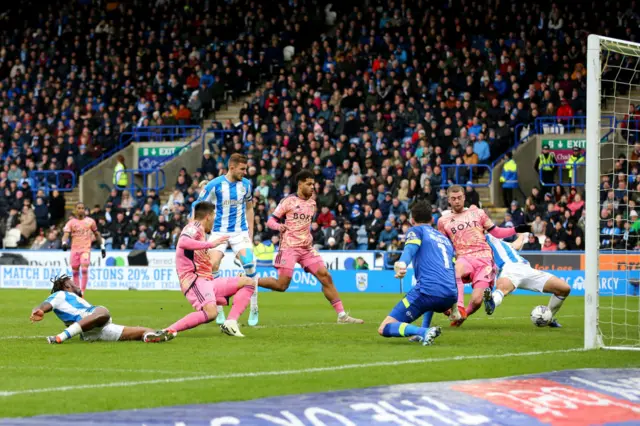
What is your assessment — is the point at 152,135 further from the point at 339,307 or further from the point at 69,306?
the point at 69,306

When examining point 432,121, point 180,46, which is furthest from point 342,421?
point 180,46

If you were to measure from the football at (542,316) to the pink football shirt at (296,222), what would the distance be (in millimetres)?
3366

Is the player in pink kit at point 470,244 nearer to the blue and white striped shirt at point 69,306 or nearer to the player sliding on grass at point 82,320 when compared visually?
the player sliding on grass at point 82,320

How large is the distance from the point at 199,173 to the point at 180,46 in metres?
9.54

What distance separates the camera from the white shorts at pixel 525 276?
599 inches

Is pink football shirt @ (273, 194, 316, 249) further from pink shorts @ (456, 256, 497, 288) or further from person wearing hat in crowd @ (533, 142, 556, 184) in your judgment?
person wearing hat in crowd @ (533, 142, 556, 184)

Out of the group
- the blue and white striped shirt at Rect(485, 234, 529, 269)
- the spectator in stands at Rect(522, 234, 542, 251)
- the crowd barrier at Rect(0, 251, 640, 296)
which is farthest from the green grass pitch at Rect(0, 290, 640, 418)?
the spectator in stands at Rect(522, 234, 542, 251)

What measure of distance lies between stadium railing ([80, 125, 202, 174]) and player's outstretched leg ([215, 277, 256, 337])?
83.7 ft

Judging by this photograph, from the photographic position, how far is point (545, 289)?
1522 centimetres

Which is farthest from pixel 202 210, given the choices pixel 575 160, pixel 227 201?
pixel 575 160

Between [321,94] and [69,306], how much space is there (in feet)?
82.6

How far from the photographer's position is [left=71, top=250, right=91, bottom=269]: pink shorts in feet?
83.9

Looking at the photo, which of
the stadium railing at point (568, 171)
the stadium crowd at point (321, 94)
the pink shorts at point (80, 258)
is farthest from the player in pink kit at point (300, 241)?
the stadium railing at point (568, 171)

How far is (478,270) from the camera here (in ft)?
51.0
